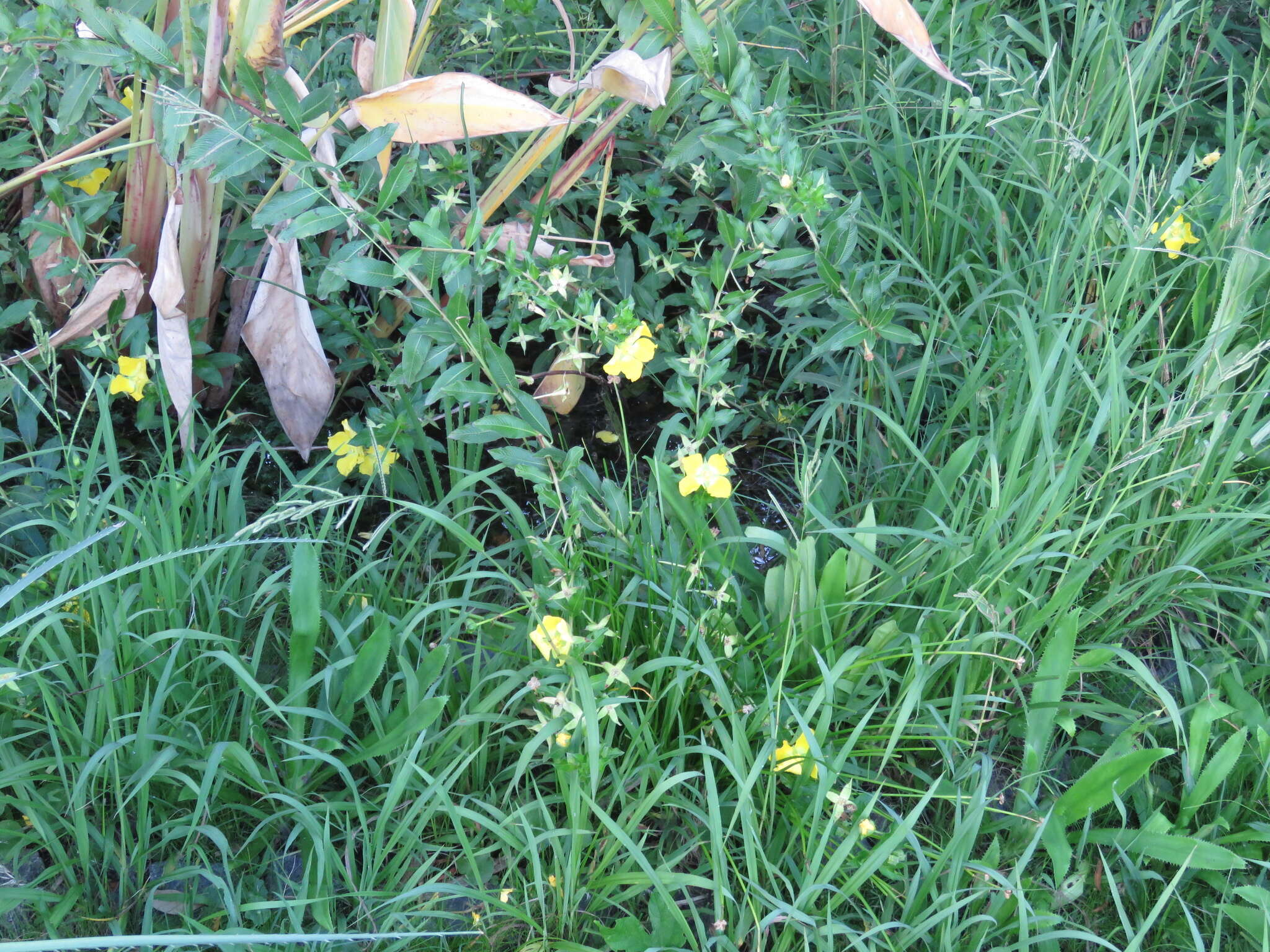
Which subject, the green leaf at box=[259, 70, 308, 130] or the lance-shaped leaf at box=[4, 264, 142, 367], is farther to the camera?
the lance-shaped leaf at box=[4, 264, 142, 367]

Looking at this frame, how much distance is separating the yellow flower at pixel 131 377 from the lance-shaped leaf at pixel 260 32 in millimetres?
520

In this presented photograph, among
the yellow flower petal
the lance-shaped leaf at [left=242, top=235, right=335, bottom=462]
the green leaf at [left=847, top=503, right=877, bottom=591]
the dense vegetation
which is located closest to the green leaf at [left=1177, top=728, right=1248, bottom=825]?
the dense vegetation

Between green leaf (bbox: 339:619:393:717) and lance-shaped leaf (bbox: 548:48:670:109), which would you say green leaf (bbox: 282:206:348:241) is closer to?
lance-shaped leaf (bbox: 548:48:670:109)

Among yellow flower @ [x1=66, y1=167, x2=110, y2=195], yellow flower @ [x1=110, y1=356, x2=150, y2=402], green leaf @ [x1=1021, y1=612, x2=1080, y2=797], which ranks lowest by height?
green leaf @ [x1=1021, y1=612, x2=1080, y2=797]

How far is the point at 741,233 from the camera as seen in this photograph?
143cm

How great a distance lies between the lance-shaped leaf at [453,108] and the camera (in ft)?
4.63

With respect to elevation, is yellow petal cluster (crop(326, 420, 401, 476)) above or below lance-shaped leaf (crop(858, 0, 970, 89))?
below

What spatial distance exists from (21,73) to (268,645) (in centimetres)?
93

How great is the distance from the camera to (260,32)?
4.96ft

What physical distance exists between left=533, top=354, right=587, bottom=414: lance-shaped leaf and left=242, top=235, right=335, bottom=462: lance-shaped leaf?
35cm

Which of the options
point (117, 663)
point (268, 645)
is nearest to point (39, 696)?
point (117, 663)

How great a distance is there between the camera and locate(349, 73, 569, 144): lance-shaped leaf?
1411mm

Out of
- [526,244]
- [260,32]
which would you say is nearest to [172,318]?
[260,32]

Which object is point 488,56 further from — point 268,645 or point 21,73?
point 268,645
